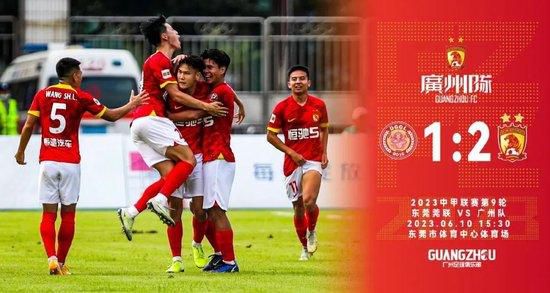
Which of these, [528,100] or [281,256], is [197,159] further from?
[528,100]

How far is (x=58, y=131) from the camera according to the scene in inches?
533

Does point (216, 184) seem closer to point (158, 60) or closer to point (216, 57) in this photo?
point (216, 57)

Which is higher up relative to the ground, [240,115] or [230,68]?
[230,68]

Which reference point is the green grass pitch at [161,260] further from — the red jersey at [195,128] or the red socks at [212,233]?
the red jersey at [195,128]

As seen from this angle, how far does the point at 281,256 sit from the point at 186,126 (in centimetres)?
281

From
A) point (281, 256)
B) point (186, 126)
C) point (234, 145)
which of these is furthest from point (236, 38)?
point (186, 126)

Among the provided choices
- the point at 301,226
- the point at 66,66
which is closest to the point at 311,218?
the point at 301,226

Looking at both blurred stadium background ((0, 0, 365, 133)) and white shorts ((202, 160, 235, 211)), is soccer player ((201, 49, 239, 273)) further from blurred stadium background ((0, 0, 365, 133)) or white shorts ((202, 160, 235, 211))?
blurred stadium background ((0, 0, 365, 133))

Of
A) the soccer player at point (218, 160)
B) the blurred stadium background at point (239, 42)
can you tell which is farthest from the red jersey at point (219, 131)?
the blurred stadium background at point (239, 42)

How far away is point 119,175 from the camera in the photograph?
2564cm

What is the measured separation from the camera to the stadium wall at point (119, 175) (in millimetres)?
25297

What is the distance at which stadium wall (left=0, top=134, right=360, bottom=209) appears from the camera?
83.0ft

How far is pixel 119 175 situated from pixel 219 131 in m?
12.1

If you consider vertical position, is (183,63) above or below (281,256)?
above
